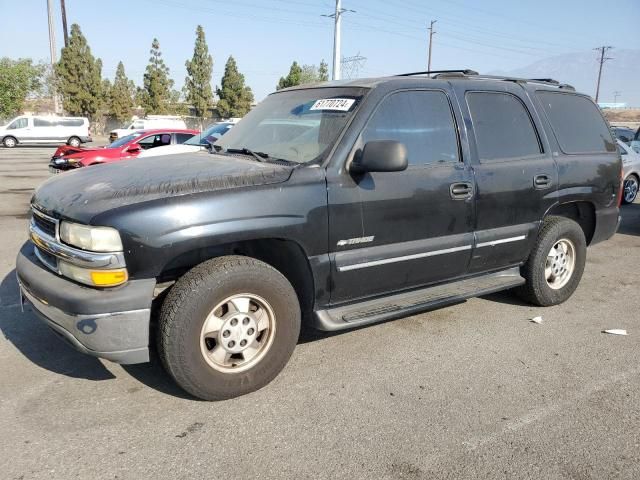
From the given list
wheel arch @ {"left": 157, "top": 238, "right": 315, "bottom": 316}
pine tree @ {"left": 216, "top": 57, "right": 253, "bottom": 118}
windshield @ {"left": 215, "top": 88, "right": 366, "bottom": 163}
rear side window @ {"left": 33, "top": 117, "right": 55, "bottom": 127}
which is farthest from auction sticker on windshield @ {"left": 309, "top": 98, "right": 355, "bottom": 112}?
pine tree @ {"left": 216, "top": 57, "right": 253, "bottom": 118}

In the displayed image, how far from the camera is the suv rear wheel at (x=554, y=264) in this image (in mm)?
4562

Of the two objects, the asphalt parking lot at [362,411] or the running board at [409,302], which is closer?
the asphalt parking lot at [362,411]

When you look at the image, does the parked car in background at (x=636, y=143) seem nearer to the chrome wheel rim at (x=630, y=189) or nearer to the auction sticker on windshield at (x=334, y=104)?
the chrome wheel rim at (x=630, y=189)

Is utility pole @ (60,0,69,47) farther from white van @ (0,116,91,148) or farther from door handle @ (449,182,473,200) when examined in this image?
door handle @ (449,182,473,200)

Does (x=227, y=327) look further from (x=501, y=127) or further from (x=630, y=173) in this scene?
(x=630, y=173)

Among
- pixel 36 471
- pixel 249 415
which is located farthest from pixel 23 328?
pixel 249 415

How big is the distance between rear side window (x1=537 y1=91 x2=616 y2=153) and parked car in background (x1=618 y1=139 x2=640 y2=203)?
7.03 metres

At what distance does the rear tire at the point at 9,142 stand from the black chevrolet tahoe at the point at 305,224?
32.4 m

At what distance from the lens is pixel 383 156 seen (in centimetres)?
319

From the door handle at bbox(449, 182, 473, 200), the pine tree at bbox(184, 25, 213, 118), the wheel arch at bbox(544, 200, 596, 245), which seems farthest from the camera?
the pine tree at bbox(184, 25, 213, 118)

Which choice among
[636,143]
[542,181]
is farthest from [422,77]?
[636,143]

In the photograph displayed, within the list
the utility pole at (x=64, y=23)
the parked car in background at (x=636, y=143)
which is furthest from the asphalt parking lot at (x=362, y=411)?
the utility pole at (x=64, y=23)

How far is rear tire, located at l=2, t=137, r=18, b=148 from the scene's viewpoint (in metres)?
31.2

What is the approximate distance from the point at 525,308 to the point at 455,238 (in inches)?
56.5
